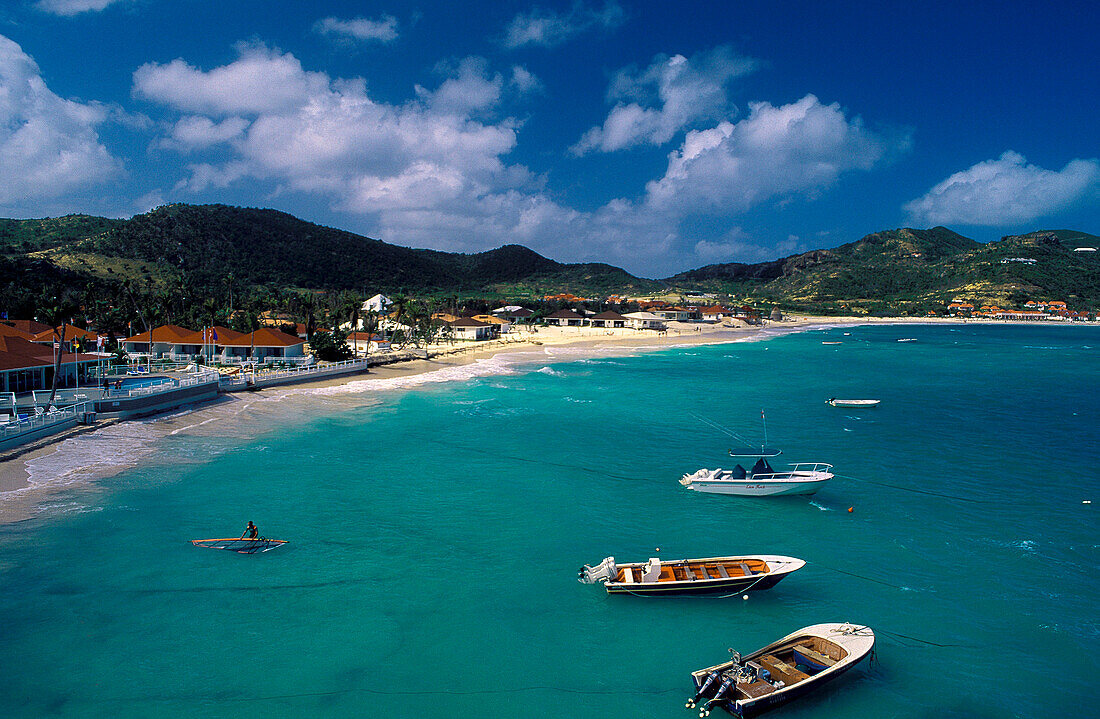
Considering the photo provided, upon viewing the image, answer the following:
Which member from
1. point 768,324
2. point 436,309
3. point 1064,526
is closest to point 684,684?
point 1064,526

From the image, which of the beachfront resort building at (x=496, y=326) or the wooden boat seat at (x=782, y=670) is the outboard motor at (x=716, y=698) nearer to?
the wooden boat seat at (x=782, y=670)

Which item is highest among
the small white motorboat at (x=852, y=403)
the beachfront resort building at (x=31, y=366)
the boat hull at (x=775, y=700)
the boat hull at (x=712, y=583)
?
the beachfront resort building at (x=31, y=366)

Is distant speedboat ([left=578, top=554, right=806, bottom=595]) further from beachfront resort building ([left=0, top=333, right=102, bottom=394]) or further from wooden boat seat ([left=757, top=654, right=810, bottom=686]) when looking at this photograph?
beachfront resort building ([left=0, top=333, right=102, bottom=394])

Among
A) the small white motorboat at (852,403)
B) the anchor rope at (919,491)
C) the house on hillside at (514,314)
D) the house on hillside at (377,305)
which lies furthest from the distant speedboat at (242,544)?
the house on hillside at (514,314)

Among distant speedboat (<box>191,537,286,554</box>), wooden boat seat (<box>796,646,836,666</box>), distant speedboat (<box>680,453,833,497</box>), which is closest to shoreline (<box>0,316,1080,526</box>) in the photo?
distant speedboat (<box>191,537,286,554</box>)

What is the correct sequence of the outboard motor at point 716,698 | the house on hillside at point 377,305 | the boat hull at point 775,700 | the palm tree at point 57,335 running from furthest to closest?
the house on hillside at point 377,305
the palm tree at point 57,335
the outboard motor at point 716,698
the boat hull at point 775,700

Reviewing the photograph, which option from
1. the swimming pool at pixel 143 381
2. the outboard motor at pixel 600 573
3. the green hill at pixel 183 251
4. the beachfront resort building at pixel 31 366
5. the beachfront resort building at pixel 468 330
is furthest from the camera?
the green hill at pixel 183 251

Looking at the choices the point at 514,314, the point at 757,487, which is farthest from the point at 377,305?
the point at 757,487
